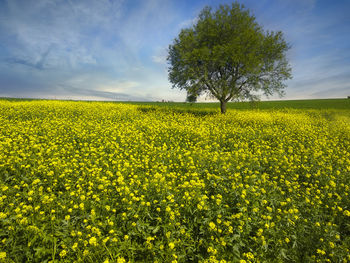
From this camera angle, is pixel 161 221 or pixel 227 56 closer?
pixel 161 221

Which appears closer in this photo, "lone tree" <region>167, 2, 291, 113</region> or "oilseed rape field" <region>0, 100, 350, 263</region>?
"oilseed rape field" <region>0, 100, 350, 263</region>

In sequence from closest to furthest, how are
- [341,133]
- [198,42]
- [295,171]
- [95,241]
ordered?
[95,241]
[295,171]
[341,133]
[198,42]

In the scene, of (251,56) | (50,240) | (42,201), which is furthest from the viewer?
(251,56)

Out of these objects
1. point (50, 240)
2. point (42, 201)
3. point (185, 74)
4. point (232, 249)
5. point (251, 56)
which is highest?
point (251, 56)

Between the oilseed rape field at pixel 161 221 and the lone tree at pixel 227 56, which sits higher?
the lone tree at pixel 227 56

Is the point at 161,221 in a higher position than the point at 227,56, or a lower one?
lower

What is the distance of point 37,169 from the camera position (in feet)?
19.0

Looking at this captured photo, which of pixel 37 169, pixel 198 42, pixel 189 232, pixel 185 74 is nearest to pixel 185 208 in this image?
pixel 189 232

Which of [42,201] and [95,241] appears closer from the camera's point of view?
[95,241]

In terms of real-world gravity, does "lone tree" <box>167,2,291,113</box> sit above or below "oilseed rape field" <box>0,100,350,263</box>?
above

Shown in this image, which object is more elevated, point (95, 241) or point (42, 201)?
point (42, 201)

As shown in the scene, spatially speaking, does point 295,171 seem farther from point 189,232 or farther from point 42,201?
point 42,201

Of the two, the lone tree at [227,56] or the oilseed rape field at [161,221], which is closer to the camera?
the oilseed rape field at [161,221]

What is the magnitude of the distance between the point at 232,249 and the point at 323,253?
5.72 feet
